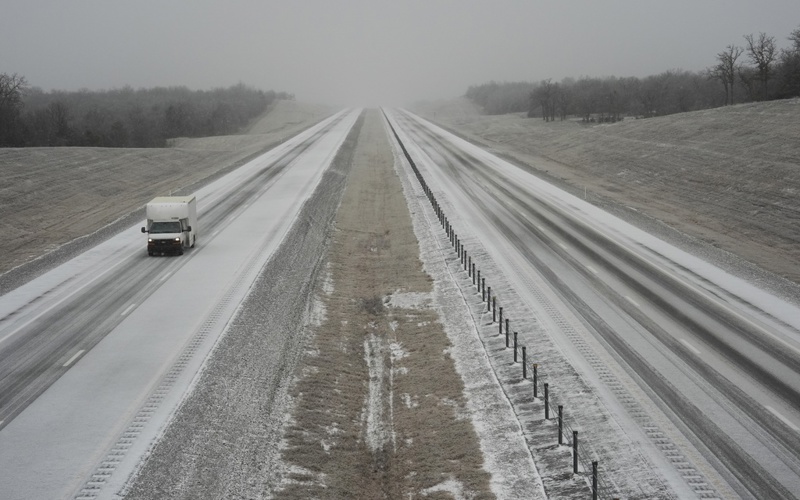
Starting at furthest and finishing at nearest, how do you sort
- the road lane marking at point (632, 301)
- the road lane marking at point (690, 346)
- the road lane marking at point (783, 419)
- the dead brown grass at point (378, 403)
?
1. the road lane marking at point (632, 301)
2. the road lane marking at point (690, 346)
3. the road lane marking at point (783, 419)
4. the dead brown grass at point (378, 403)

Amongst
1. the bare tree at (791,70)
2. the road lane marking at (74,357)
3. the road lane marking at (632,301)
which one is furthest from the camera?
the bare tree at (791,70)

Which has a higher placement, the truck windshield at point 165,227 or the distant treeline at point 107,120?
the distant treeline at point 107,120

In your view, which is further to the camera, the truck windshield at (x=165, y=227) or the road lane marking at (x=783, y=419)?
the truck windshield at (x=165, y=227)

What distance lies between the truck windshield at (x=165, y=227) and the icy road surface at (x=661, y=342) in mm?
14119

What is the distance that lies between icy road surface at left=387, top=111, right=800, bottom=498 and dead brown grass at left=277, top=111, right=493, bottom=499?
282cm

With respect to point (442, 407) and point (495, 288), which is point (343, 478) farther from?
point (495, 288)

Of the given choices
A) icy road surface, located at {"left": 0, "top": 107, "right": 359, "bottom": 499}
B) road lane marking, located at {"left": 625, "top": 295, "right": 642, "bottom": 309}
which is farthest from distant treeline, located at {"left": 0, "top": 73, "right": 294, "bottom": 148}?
road lane marking, located at {"left": 625, "top": 295, "right": 642, "bottom": 309}

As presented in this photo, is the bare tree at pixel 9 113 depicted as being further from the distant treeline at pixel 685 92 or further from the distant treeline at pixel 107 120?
the distant treeline at pixel 685 92

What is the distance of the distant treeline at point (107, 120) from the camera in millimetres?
90500

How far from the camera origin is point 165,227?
108 feet

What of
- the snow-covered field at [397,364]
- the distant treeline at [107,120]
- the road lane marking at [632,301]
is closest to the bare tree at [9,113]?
the distant treeline at [107,120]

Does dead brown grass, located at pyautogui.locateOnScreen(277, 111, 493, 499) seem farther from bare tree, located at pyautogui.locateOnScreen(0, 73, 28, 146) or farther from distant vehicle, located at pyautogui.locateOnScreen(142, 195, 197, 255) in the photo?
bare tree, located at pyautogui.locateOnScreen(0, 73, 28, 146)

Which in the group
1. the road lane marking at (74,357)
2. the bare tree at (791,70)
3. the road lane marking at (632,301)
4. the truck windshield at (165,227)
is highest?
the bare tree at (791,70)

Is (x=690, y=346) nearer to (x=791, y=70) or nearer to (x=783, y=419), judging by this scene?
(x=783, y=419)
